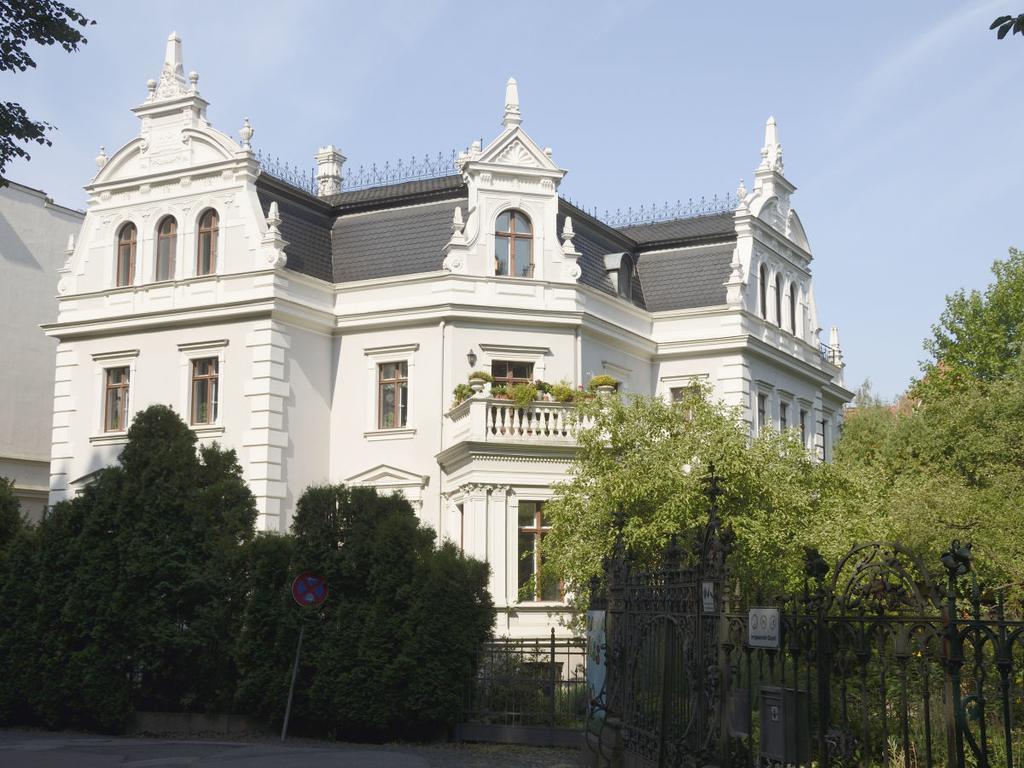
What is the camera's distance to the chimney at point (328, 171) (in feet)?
128

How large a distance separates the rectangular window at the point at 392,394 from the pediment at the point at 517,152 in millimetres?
5648

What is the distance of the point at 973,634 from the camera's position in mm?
7926

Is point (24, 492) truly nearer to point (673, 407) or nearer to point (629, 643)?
point (673, 407)

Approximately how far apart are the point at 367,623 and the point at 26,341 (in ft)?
78.5

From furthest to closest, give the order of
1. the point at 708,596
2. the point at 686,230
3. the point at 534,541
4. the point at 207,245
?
the point at 686,230, the point at 207,245, the point at 534,541, the point at 708,596

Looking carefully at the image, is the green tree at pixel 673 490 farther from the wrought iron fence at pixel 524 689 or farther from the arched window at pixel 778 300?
the arched window at pixel 778 300

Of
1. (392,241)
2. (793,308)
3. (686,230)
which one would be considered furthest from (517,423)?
(793,308)

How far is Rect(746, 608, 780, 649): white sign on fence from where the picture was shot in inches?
352

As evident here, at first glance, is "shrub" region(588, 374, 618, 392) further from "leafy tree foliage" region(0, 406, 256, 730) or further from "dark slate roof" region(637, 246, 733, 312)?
"leafy tree foliage" region(0, 406, 256, 730)

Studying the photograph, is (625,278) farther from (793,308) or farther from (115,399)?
(115,399)

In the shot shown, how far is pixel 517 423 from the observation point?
28.5 meters

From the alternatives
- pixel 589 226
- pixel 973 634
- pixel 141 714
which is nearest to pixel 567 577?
pixel 141 714

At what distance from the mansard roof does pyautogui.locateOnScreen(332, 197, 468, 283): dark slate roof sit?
0.03 metres

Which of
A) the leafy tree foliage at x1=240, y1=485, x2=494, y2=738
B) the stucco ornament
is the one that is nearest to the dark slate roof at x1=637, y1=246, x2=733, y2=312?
the stucco ornament
